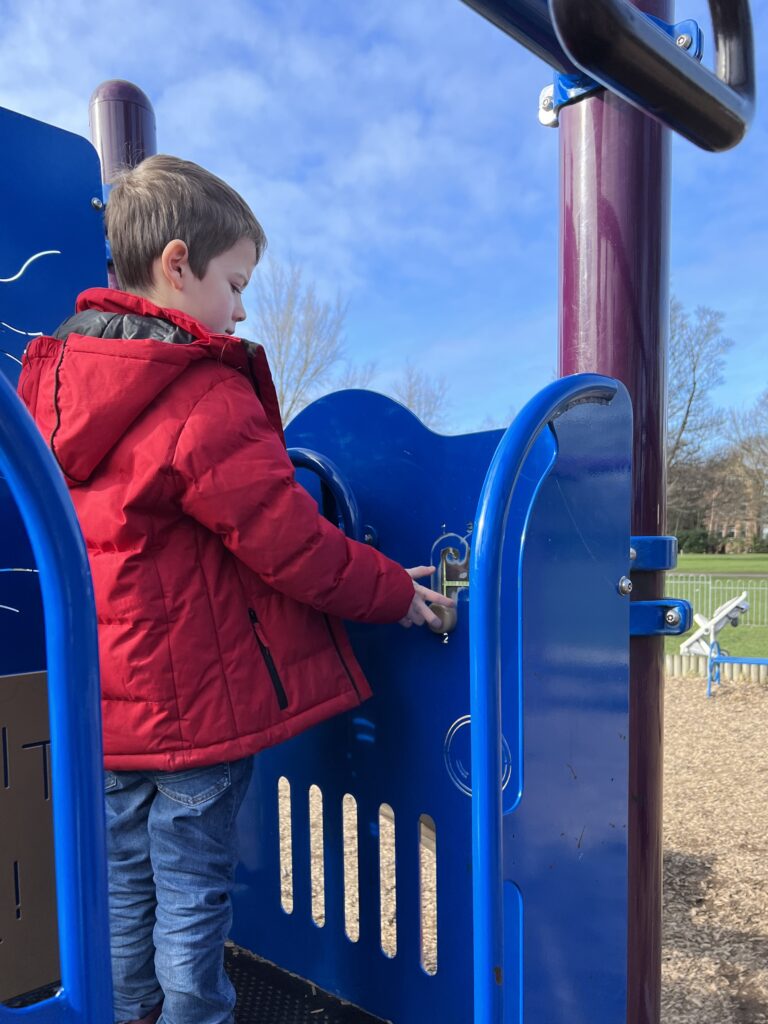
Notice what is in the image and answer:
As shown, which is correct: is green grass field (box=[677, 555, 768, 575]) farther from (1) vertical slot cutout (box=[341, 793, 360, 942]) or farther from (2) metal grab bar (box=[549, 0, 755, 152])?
(2) metal grab bar (box=[549, 0, 755, 152])

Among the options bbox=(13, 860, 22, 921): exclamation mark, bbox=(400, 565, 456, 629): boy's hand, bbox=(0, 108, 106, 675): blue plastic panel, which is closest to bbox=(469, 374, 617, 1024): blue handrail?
bbox=(400, 565, 456, 629): boy's hand

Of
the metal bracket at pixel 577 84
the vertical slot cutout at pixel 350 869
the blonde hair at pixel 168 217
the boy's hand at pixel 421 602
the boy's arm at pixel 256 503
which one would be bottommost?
the vertical slot cutout at pixel 350 869

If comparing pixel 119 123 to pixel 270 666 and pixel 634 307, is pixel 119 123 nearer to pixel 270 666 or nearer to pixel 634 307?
pixel 634 307

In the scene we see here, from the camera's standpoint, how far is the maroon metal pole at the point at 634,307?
173 centimetres

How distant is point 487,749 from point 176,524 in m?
0.57

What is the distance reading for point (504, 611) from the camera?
56.2 inches

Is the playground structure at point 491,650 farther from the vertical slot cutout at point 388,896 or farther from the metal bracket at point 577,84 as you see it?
the vertical slot cutout at point 388,896

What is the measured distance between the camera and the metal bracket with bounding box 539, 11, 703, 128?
1.59 metres

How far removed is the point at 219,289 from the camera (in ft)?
4.62

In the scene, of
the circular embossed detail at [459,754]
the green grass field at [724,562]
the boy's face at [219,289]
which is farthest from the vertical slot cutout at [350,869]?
the green grass field at [724,562]

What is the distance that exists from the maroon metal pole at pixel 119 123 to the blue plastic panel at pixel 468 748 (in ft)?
4.60

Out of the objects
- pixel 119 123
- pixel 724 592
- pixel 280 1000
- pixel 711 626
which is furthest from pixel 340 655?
pixel 724 592

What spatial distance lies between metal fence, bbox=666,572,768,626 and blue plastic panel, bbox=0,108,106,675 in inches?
499

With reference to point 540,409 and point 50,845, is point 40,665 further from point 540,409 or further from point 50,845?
point 540,409
